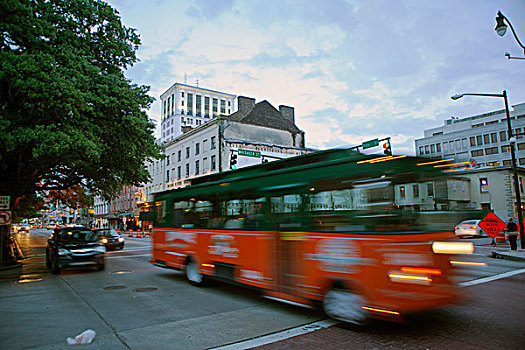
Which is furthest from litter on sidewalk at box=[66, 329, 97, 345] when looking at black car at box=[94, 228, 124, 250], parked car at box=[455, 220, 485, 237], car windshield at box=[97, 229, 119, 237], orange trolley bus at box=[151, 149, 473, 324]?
parked car at box=[455, 220, 485, 237]

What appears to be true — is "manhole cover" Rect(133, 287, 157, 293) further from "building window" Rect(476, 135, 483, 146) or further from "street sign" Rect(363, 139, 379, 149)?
"building window" Rect(476, 135, 483, 146)

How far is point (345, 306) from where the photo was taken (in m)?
5.87

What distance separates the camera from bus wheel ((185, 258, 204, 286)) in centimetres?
997

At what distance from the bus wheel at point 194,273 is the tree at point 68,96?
5527mm

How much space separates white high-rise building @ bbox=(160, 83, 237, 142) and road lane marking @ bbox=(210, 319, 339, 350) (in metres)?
108

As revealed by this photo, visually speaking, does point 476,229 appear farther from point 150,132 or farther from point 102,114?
point 102,114

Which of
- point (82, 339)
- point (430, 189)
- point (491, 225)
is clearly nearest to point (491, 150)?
point (491, 225)

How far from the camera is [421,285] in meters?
5.12

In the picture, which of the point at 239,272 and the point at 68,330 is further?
the point at 239,272

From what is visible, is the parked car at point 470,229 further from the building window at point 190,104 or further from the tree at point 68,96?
the building window at point 190,104

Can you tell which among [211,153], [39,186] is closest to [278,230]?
[39,186]

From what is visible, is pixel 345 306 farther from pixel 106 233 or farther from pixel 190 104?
pixel 190 104

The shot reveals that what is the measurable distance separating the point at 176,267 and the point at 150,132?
7208 millimetres

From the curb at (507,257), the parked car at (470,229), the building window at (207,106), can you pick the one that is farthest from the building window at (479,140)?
the building window at (207,106)
